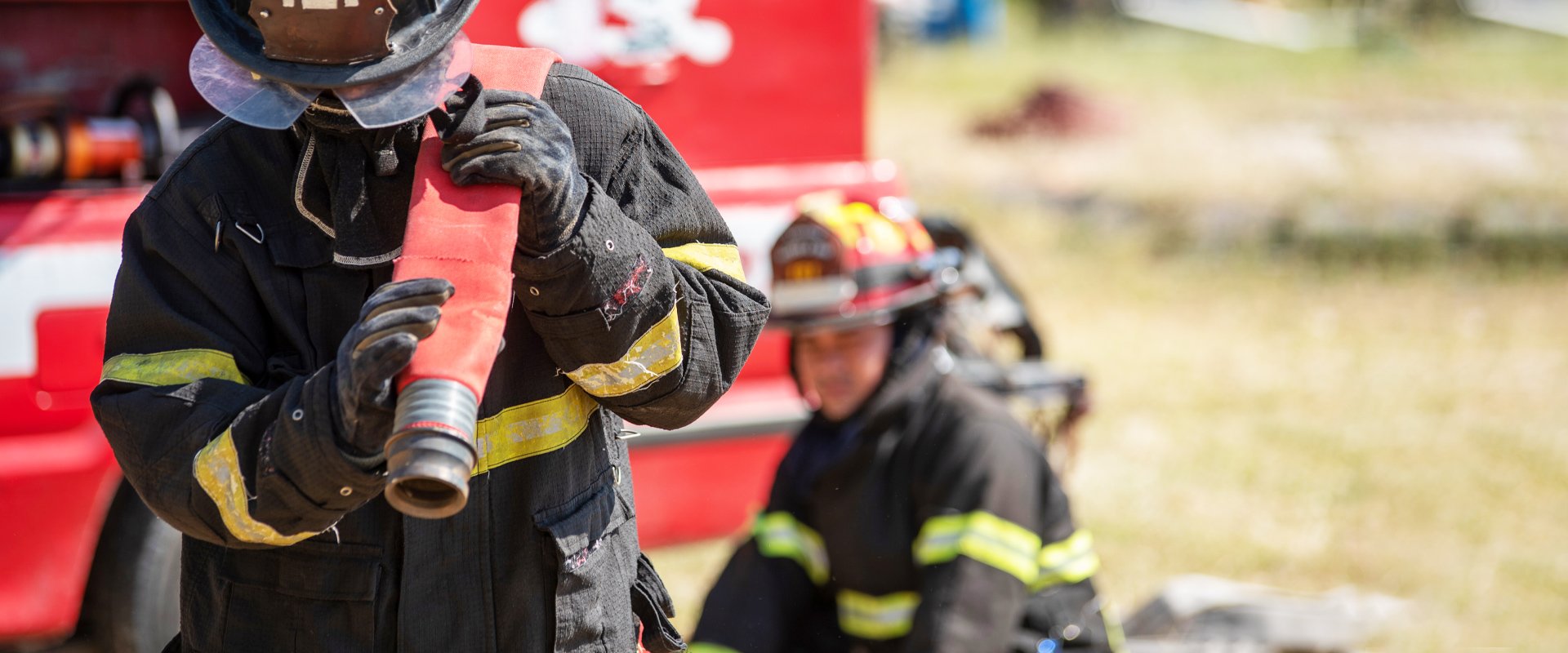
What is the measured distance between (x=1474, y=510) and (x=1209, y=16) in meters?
18.3

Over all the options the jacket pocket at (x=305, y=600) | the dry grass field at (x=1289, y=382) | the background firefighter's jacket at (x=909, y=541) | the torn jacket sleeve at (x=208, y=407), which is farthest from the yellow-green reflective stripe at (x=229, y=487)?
the dry grass field at (x=1289, y=382)

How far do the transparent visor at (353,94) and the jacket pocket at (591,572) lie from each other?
0.47 metres

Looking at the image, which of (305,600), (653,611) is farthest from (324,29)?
(653,611)

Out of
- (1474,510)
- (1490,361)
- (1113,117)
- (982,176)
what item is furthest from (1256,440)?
(1113,117)

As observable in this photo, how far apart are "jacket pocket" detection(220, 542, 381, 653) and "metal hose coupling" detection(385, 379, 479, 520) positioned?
1.03 ft

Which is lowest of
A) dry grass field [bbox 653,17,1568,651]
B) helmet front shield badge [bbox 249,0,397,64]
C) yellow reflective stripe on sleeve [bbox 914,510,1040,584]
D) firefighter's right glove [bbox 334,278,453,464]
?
dry grass field [bbox 653,17,1568,651]

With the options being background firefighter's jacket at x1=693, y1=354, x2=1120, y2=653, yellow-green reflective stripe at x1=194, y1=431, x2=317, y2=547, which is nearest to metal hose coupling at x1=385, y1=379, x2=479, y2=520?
yellow-green reflective stripe at x1=194, y1=431, x2=317, y2=547

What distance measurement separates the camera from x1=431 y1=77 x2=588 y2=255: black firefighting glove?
1394mm

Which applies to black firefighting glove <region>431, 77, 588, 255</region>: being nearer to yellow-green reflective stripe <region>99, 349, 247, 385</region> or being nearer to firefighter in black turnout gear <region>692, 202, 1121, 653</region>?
yellow-green reflective stripe <region>99, 349, 247, 385</region>

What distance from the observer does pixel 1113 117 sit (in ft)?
46.4

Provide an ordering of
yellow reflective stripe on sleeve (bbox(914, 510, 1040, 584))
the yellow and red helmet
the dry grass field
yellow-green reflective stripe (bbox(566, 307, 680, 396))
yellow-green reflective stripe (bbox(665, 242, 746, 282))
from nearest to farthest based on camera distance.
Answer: yellow-green reflective stripe (bbox(566, 307, 680, 396)) < yellow-green reflective stripe (bbox(665, 242, 746, 282)) < yellow reflective stripe on sleeve (bbox(914, 510, 1040, 584)) < the yellow and red helmet < the dry grass field

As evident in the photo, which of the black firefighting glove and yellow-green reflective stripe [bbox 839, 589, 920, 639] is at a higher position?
the black firefighting glove

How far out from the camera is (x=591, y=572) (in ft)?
5.35

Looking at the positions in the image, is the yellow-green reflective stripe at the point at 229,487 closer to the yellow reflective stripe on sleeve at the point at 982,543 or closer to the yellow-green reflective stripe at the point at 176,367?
the yellow-green reflective stripe at the point at 176,367
